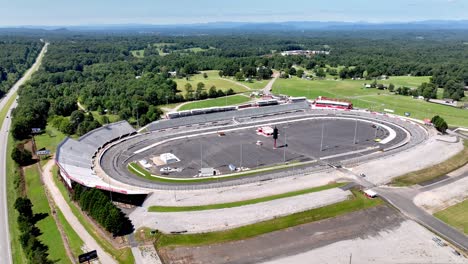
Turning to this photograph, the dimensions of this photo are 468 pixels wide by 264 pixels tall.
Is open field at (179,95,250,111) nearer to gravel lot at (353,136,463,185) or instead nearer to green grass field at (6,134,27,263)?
green grass field at (6,134,27,263)

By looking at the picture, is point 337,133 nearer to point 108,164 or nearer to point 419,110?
point 419,110

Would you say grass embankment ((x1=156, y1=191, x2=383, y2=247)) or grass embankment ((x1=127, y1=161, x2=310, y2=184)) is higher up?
grass embankment ((x1=156, y1=191, x2=383, y2=247))

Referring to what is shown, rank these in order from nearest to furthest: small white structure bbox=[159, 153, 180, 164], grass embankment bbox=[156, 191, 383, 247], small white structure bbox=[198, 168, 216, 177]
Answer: grass embankment bbox=[156, 191, 383, 247] → small white structure bbox=[198, 168, 216, 177] → small white structure bbox=[159, 153, 180, 164]

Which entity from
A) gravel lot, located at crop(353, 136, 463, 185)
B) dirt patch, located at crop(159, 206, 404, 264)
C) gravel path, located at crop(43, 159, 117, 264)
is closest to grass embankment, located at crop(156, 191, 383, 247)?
dirt patch, located at crop(159, 206, 404, 264)

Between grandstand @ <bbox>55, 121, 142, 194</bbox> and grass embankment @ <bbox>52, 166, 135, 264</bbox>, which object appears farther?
grandstand @ <bbox>55, 121, 142, 194</bbox>

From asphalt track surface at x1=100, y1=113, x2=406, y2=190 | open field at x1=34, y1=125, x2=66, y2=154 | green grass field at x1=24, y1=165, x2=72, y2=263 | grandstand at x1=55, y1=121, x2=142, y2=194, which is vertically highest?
grandstand at x1=55, y1=121, x2=142, y2=194

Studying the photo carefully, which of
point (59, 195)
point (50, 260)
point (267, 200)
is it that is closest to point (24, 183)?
point (59, 195)

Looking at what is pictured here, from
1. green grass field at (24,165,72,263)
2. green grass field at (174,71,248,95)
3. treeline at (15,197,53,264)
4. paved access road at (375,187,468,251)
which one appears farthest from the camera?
green grass field at (174,71,248,95)

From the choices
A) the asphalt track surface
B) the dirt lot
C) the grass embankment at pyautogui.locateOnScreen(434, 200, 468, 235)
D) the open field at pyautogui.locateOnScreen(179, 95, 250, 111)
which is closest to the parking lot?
the asphalt track surface
